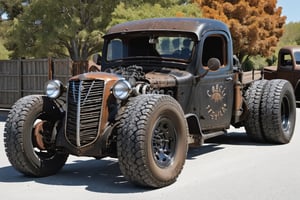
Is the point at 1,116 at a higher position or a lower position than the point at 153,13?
lower

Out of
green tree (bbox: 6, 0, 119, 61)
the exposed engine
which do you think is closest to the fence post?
green tree (bbox: 6, 0, 119, 61)

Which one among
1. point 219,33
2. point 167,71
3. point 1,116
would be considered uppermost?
point 219,33

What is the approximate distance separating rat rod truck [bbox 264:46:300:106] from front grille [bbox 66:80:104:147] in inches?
519

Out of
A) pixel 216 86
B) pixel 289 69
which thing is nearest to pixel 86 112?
pixel 216 86

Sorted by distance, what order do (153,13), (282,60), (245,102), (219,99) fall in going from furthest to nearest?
(153,13) < (282,60) < (245,102) < (219,99)

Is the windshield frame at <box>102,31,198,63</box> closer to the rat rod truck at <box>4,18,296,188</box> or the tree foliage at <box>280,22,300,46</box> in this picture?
the rat rod truck at <box>4,18,296,188</box>

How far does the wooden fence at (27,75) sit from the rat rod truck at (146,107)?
7.82 metres

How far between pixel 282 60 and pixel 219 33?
1122 centimetres

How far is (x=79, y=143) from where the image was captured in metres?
6.33

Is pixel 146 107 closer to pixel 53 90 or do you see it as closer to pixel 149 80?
pixel 149 80

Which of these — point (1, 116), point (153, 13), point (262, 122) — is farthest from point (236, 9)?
point (262, 122)

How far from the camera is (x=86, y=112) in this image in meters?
6.35

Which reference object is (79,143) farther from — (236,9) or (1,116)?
(236,9)

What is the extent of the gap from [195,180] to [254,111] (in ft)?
10.1
